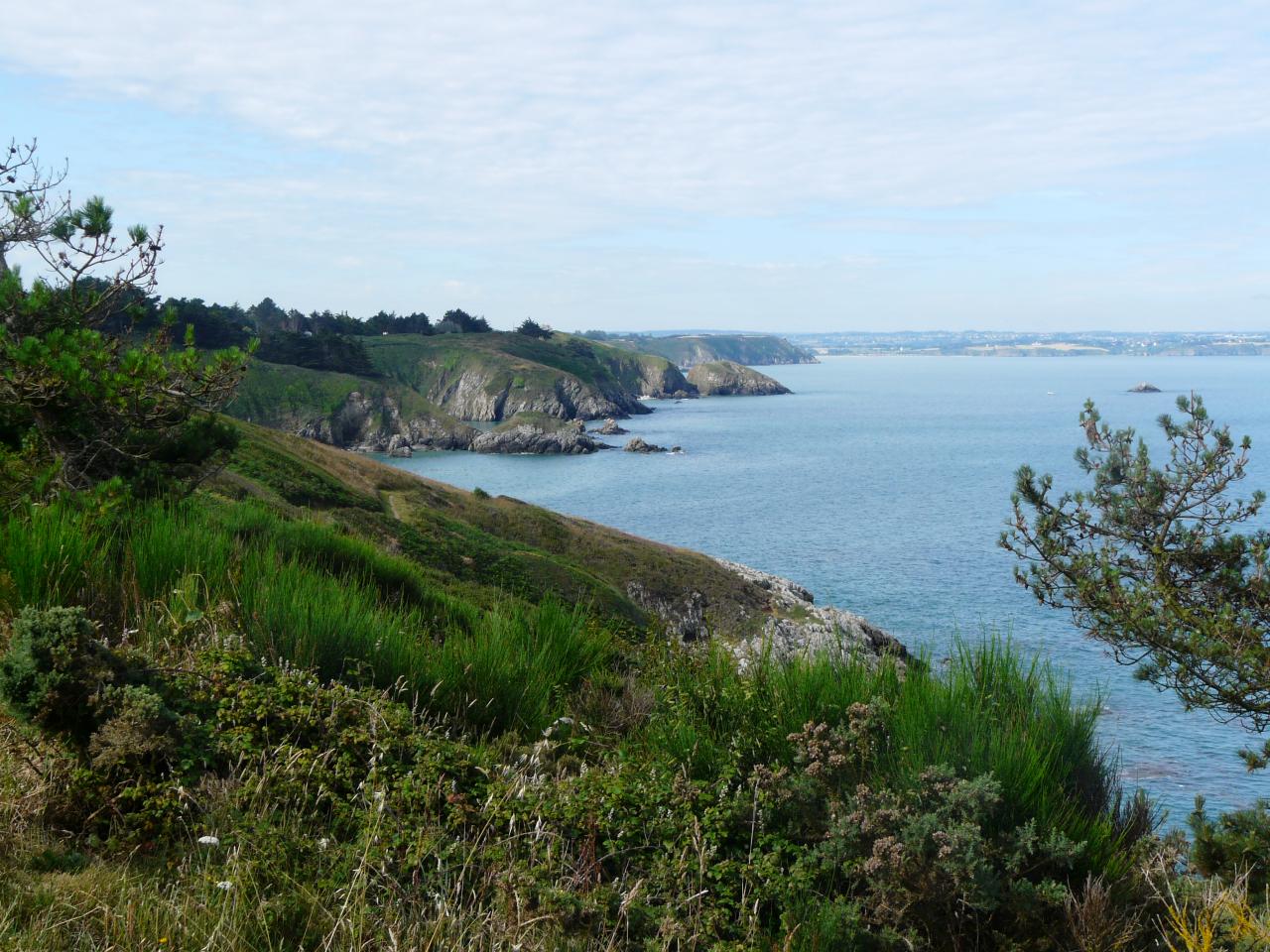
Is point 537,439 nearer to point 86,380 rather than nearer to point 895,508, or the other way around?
point 895,508

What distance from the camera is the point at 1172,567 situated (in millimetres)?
13484

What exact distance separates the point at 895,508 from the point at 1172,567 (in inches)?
2520

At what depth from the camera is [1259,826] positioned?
724cm

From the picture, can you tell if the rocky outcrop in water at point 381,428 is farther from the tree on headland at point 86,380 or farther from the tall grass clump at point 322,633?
the tall grass clump at point 322,633

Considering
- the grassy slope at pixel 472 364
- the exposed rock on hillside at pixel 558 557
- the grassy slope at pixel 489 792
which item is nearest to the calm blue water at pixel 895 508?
the grassy slope at pixel 489 792

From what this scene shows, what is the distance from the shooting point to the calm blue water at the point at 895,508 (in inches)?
1164

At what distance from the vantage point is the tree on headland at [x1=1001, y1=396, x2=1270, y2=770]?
12.1m

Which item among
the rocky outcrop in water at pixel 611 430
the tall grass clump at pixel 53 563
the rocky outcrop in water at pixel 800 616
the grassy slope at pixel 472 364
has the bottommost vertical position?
the rocky outcrop in water at pixel 800 616

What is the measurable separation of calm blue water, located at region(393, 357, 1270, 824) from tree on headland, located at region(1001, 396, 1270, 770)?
4.09ft

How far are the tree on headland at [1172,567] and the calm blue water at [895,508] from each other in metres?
1.25

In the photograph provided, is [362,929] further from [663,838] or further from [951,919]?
[951,919]

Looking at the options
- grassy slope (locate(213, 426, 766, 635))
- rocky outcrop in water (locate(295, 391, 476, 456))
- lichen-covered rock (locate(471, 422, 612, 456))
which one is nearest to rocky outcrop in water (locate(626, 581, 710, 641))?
grassy slope (locate(213, 426, 766, 635))

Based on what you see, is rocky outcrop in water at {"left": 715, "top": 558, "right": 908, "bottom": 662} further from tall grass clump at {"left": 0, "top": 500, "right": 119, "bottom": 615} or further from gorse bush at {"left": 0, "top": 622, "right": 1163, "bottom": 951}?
gorse bush at {"left": 0, "top": 622, "right": 1163, "bottom": 951}

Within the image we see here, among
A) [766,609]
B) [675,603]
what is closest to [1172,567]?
[766,609]
